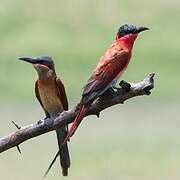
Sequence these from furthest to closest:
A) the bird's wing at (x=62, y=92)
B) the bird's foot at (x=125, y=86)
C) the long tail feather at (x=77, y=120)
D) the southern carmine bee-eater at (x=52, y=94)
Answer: the bird's wing at (x=62, y=92) → the southern carmine bee-eater at (x=52, y=94) → the bird's foot at (x=125, y=86) → the long tail feather at (x=77, y=120)

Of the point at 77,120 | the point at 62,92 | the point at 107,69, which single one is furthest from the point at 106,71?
the point at 62,92

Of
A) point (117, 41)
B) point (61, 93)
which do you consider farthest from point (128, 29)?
point (61, 93)

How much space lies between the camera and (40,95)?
1.79 metres

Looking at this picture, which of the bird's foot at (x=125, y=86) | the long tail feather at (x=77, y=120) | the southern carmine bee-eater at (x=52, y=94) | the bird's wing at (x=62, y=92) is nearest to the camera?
the long tail feather at (x=77, y=120)

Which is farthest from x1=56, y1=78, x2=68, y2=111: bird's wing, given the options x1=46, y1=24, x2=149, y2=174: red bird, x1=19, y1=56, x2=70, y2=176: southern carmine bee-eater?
A: x1=46, y1=24, x2=149, y2=174: red bird

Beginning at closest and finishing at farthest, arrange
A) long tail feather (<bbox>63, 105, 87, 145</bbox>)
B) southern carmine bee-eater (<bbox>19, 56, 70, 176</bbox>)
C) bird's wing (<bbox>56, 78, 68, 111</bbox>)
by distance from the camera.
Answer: long tail feather (<bbox>63, 105, 87, 145</bbox>)
southern carmine bee-eater (<bbox>19, 56, 70, 176</bbox>)
bird's wing (<bbox>56, 78, 68, 111</bbox>)

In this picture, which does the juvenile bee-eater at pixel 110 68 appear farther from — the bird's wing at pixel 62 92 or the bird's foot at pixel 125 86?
the bird's wing at pixel 62 92

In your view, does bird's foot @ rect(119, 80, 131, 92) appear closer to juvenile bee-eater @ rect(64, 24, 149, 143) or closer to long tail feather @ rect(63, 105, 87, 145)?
juvenile bee-eater @ rect(64, 24, 149, 143)

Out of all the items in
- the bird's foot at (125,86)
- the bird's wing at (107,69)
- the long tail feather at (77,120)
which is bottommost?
the long tail feather at (77,120)

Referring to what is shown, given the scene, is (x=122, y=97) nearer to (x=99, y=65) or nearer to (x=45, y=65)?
(x=99, y=65)

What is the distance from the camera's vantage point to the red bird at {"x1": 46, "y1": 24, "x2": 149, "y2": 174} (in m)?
1.36

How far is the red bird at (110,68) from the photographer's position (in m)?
1.36

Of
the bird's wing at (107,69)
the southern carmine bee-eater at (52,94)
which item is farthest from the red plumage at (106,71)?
the southern carmine bee-eater at (52,94)

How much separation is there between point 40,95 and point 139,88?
413 mm
